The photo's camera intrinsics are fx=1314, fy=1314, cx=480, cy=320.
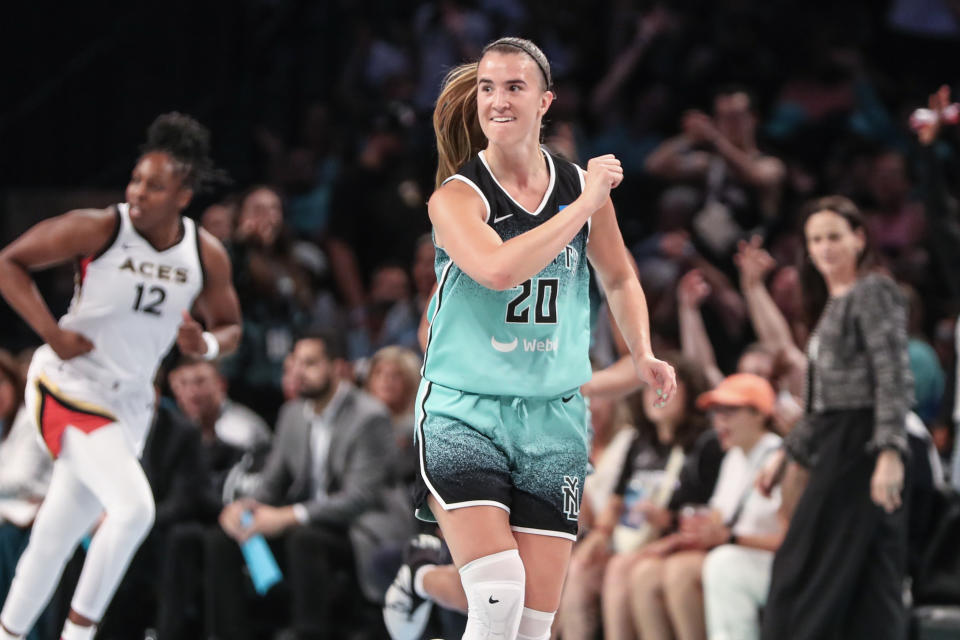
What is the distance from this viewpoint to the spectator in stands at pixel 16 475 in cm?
680

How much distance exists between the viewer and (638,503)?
628cm

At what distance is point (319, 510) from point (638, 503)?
1.64 metres

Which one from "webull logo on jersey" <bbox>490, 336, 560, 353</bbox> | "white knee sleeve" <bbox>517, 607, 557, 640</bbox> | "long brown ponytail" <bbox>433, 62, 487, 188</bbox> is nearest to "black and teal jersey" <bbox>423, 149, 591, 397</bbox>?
"webull logo on jersey" <bbox>490, 336, 560, 353</bbox>

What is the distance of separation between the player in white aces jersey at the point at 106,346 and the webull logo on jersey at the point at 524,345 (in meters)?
1.88

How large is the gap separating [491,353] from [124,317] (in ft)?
→ 6.87

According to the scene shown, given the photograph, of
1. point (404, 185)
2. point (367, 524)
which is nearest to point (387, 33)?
point (404, 185)

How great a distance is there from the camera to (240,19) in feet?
35.6

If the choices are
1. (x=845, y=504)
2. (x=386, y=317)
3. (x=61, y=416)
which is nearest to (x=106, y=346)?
(x=61, y=416)

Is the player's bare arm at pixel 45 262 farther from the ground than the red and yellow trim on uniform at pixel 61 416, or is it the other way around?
the player's bare arm at pixel 45 262

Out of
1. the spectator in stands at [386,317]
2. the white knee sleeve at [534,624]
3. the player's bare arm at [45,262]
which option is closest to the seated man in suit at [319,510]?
the spectator in stands at [386,317]

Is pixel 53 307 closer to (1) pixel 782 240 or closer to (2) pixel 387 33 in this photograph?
(2) pixel 387 33

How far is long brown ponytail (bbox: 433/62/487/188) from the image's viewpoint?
13.0ft

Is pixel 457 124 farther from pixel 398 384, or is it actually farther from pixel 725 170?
pixel 725 170

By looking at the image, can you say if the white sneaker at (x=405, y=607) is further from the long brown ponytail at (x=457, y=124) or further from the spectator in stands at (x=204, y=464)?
the spectator in stands at (x=204, y=464)
